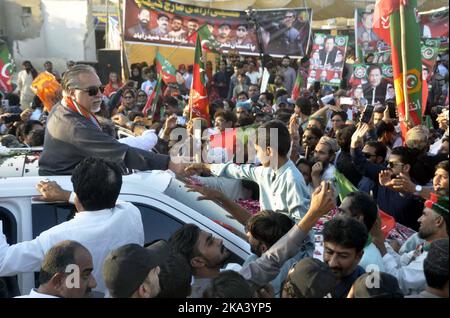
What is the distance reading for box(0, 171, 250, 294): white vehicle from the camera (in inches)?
138

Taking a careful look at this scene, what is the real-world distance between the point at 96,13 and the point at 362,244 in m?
22.1

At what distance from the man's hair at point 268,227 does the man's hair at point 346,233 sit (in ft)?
0.90

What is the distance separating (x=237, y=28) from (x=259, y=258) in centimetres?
1220

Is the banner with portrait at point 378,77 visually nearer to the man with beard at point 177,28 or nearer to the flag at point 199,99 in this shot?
the flag at point 199,99

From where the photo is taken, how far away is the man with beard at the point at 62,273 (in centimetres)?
282

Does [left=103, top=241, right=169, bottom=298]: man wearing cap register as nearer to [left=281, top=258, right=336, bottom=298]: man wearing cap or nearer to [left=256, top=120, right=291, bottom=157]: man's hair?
[left=281, top=258, right=336, bottom=298]: man wearing cap

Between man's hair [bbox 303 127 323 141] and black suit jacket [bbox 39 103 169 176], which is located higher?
black suit jacket [bbox 39 103 169 176]

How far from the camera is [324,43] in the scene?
45.8 ft

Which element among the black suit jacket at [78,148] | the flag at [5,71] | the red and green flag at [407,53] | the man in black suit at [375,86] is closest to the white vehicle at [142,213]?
the black suit jacket at [78,148]

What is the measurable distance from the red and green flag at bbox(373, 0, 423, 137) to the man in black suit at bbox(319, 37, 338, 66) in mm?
7677

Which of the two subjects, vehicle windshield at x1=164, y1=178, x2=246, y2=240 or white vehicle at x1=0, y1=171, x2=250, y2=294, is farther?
vehicle windshield at x1=164, y1=178, x2=246, y2=240

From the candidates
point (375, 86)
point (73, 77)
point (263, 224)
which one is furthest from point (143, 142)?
point (375, 86)

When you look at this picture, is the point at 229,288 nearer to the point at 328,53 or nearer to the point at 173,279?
the point at 173,279

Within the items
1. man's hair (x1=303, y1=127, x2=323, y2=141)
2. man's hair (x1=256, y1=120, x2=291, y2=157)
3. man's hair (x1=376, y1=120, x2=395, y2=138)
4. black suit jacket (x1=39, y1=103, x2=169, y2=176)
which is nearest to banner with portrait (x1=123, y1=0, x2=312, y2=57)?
man's hair (x1=376, y1=120, x2=395, y2=138)
